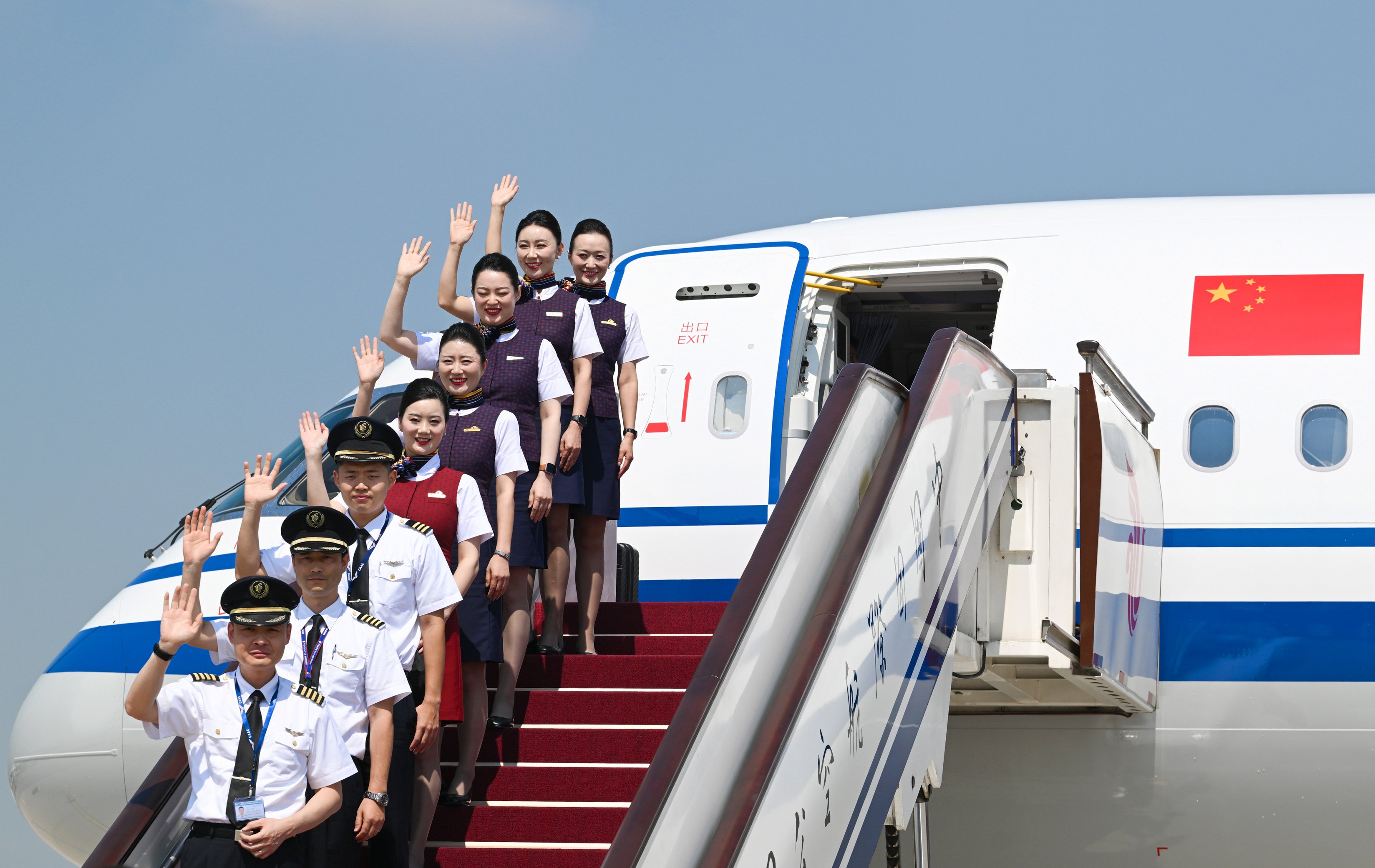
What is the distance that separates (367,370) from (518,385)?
26.6 inches

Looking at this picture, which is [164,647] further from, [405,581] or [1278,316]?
[1278,316]

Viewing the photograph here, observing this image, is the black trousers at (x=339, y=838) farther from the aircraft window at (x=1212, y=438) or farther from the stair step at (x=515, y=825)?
the aircraft window at (x=1212, y=438)

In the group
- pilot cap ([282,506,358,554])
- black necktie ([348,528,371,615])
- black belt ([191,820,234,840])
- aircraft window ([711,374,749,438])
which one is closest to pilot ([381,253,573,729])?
black necktie ([348,528,371,615])

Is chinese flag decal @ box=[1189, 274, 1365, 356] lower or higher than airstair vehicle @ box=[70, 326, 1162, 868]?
higher

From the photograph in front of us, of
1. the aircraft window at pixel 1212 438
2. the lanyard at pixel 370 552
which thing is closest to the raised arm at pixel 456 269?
the lanyard at pixel 370 552

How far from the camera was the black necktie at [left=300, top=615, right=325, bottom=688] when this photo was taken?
4.60 meters

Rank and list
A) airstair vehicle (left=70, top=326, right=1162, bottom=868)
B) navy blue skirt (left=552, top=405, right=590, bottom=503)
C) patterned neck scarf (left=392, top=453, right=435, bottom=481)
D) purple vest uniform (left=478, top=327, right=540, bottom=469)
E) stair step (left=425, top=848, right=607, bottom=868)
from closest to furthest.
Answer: airstair vehicle (left=70, top=326, right=1162, bottom=868)
stair step (left=425, top=848, right=607, bottom=868)
patterned neck scarf (left=392, top=453, right=435, bottom=481)
purple vest uniform (left=478, top=327, right=540, bottom=469)
navy blue skirt (left=552, top=405, right=590, bottom=503)

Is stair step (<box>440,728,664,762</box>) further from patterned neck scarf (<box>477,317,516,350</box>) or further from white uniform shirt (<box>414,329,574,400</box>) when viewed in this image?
patterned neck scarf (<box>477,317,516,350</box>)

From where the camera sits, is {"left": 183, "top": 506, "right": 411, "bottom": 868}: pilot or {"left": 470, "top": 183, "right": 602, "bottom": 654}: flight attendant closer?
{"left": 183, "top": 506, "right": 411, "bottom": 868}: pilot

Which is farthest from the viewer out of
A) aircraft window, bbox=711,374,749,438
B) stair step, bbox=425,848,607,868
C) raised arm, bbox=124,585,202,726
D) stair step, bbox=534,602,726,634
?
aircraft window, bbox=711,374,749,438

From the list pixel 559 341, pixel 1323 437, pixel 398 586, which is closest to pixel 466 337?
pixel 559 341

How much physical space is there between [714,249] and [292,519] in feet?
14.9

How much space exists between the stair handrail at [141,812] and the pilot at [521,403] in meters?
1.28

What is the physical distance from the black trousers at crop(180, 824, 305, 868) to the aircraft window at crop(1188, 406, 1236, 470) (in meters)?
5.23
